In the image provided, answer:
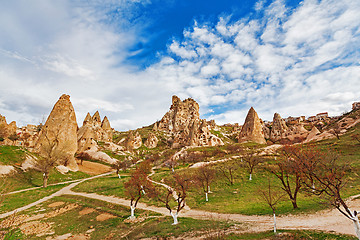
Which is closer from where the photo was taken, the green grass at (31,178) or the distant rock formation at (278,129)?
the green grass at (31,178)

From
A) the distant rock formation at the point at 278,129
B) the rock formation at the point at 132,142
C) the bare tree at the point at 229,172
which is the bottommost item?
the bare tree at the point at 229,172

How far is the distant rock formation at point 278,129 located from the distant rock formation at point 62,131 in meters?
112

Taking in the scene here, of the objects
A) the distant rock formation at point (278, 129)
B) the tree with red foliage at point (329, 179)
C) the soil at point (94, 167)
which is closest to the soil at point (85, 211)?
the tree with red foliage at point (329, 179)

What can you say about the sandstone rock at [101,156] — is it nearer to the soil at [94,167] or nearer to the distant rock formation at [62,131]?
the soil at [94,167]

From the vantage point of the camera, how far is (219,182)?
40844mm

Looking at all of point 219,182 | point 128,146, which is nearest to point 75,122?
point 128,146

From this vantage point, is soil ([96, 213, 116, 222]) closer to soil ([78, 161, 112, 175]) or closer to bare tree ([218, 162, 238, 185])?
bare tree ([218, 162, 238, 185])

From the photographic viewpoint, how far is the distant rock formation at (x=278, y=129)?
110938 millimetres

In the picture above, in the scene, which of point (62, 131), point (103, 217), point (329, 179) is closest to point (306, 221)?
point (329, 179)

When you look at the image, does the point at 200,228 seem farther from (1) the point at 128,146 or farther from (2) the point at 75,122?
(1) the point at 128,146

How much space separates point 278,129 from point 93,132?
120 metres

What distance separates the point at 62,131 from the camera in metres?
65.9

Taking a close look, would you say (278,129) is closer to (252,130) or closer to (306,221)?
(252,130)

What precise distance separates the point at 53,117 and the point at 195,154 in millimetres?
59471
